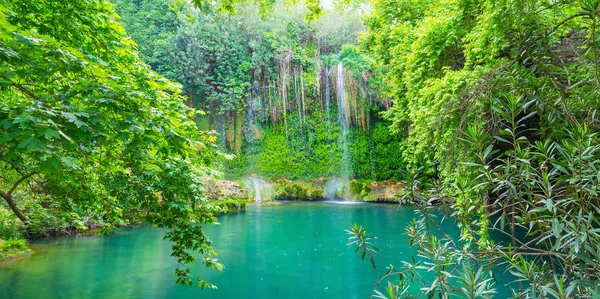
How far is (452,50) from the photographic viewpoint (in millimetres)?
8312

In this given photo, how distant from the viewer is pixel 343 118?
21.7 m

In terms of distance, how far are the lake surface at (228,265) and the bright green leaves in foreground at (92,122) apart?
2778 millimetres

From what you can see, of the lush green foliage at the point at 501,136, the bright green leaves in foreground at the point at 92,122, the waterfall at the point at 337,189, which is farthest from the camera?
the waterfall at the point at 337,189

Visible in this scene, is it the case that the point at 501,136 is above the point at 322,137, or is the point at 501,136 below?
below

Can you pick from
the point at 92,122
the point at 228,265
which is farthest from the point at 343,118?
the point at 92,122

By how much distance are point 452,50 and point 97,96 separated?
7.57 m

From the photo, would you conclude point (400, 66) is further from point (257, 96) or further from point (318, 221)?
point (257, 96)

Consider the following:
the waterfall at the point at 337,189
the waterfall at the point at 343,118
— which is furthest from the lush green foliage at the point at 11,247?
the waterfall at the point at 343,118

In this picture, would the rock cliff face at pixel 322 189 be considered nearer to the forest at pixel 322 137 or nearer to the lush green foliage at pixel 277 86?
the forest at pixel 322 137

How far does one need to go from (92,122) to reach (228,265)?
6513 mm

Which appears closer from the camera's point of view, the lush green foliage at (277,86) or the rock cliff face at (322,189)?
the rock cliff face at (322,189)

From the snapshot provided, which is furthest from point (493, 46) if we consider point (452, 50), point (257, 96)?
point (257, 96)

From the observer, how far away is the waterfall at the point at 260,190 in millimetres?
19547

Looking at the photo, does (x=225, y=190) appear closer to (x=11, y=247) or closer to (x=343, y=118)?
(x=343, y=118)
